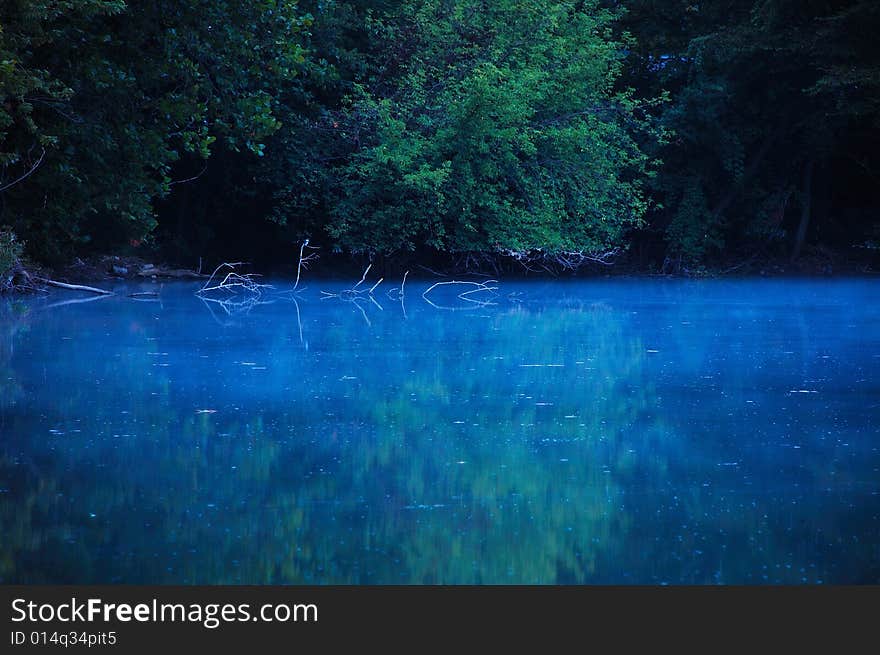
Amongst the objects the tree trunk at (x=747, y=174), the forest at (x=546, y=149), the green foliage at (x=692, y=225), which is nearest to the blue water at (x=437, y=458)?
the forest at (x=546, y=149)

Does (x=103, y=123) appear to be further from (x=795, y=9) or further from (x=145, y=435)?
(x=795, y=9)

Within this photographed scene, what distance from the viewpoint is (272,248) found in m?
28.6

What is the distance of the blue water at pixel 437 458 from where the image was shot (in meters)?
4.86

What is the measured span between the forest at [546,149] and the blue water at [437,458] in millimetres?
9327

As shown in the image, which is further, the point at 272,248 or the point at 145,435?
the point at 272,248

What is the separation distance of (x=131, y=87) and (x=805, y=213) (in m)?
20.2

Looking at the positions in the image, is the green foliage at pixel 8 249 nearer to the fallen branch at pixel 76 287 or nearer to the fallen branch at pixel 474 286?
the fallen branch at pixel 76 287

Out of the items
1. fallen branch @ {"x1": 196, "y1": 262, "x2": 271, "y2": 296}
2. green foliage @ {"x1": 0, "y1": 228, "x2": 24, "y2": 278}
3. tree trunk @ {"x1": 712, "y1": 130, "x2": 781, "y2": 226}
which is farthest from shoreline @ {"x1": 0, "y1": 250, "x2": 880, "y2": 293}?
green foliage @ {"x1": 0, "y1": 228, "x2": 24, "y2": 278}

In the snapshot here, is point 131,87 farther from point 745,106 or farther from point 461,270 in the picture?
point 745,106

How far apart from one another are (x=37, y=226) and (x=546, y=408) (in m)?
11.6

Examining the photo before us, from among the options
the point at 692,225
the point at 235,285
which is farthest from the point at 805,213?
the point at 235,285

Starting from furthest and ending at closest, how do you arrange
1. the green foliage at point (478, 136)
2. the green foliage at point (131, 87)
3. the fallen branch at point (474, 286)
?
the green foliage at point (478, 136) → the fallen branch at point (474, 286) → the green foliage at point (131, 87)

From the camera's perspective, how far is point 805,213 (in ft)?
100.0

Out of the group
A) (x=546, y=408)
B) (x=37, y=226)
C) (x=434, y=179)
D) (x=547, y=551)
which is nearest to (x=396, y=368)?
(x=546, y=408)
